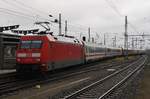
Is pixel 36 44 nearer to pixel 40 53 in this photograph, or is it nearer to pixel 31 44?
pixel 31 44

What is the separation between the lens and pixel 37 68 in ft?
70.1

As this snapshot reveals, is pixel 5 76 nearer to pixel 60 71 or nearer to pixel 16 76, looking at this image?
pixel 16 76

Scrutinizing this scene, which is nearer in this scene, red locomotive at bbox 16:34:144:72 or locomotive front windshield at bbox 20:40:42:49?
red locomotive at bbox 16:34:144:72

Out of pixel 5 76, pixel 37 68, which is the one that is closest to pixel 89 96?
pixel 37 68

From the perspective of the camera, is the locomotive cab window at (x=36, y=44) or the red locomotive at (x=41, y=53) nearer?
the red locomotive at (x=41, y=53)

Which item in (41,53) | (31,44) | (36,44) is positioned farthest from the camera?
(31,44)

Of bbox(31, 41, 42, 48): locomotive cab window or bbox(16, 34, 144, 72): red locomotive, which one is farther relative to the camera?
bbox(31, 41, 42, 48): locomotive cab window

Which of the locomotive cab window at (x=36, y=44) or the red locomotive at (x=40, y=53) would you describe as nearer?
the red locomotive at (x=40, y=53)

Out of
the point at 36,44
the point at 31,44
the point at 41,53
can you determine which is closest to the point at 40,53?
the point at 41,53

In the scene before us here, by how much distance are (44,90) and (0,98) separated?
3.38 metres

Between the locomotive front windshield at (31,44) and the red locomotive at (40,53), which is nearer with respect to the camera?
the red locomotive at (40,53)

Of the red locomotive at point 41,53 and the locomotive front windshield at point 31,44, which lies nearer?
the red locomotive at point 41,53

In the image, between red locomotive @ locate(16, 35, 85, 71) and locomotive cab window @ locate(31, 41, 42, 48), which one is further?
locomotive cab window @ locate(31, 41, 42, 48)

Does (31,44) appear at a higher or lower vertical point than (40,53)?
higher
